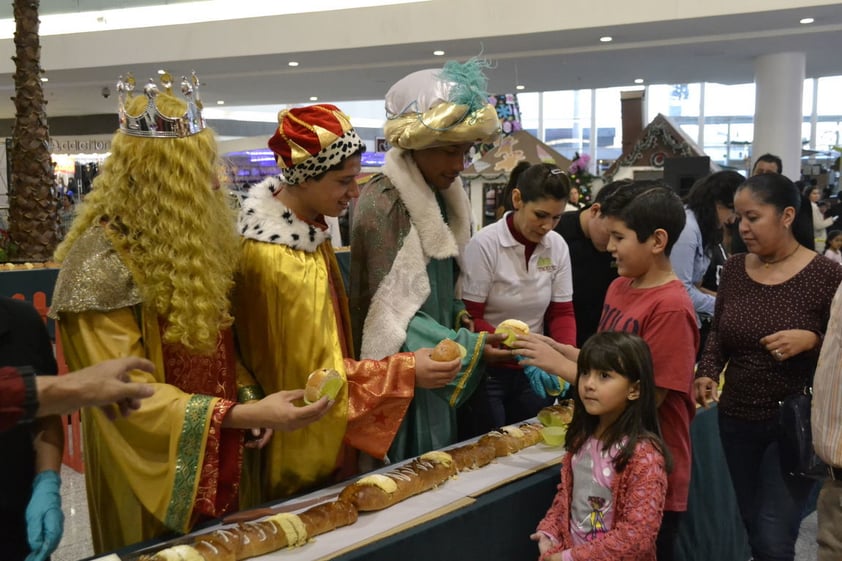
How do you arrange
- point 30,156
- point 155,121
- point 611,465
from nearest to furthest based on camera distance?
point 155,121 → point 611,465 → point 30,156

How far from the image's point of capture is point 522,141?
962 cm

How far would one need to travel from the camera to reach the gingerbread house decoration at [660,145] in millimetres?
9617

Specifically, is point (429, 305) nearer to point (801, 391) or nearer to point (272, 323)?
point (272, 323)

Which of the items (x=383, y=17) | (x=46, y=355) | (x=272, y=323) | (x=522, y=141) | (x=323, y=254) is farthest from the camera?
(x=522, y=141)

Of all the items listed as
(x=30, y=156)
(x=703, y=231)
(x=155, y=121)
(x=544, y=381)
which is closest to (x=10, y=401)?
(x=155, y=121)

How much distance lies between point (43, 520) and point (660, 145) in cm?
926

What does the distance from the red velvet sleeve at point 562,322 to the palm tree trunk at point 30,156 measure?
5844mm

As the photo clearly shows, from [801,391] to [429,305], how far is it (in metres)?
1.17

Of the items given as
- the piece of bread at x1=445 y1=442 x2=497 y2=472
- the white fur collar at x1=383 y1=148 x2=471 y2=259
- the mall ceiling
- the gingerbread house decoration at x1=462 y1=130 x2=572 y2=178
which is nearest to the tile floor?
the piece of bread at x1=445 y1=442 x2=497 y2=472

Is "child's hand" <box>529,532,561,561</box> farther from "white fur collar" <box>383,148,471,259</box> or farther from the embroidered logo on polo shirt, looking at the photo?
the embroidered logo on polo shirt

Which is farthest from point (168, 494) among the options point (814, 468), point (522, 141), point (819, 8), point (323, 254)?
point (522, 141)

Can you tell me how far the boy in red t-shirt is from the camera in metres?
2.03

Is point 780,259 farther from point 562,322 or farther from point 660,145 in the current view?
point 660,145

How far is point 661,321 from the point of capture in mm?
2039
